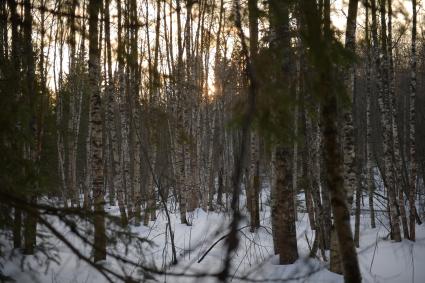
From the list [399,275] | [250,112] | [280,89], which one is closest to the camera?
[250,112]

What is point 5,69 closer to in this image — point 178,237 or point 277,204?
point 277,204

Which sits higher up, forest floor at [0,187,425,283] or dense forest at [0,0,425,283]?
dense forest at [0,0,425,283]

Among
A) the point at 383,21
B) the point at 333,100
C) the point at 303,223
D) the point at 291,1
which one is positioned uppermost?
the point at 383,21

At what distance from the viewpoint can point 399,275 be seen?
18.5 feet

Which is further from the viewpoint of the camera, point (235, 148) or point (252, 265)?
point (252, 265)

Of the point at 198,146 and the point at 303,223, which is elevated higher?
the point at 198,146

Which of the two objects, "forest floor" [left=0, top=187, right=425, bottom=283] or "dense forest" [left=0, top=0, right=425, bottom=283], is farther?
"forest floor" [left=0, top=187, right=425, bottom=283]

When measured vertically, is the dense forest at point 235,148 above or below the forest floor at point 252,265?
above

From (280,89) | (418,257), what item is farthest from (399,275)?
(280,89)

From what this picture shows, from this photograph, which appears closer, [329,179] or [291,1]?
[291,1]

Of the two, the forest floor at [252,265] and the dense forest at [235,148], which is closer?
the dense forest at [235,148]

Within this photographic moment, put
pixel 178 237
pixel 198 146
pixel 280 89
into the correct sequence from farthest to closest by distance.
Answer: pixel 198 146 → pixel 178 237 → pixel 280 89

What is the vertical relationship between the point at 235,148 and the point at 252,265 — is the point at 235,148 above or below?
above

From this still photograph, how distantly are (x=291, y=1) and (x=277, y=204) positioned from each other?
4174 mm
